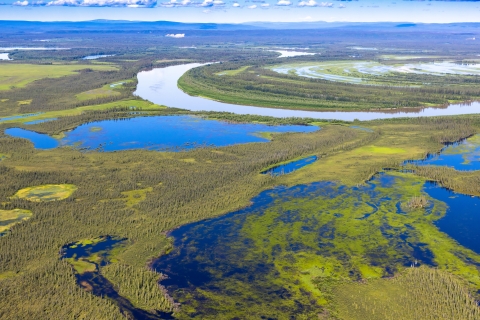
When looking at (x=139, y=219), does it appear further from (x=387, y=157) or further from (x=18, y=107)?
(x=18, y=107)

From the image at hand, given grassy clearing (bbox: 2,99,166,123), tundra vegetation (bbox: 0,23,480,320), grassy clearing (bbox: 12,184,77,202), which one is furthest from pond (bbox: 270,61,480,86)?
grassy clearing (bbox: 12,184,77,202)

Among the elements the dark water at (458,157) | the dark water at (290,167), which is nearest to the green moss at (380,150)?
the dark water at (458,157)

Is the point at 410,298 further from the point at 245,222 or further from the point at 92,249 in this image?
the point at 92,249

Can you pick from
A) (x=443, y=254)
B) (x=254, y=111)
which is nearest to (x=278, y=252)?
(x=443, y=254)

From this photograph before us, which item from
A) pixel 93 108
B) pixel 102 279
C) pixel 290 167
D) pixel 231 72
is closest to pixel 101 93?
pixel 93 108

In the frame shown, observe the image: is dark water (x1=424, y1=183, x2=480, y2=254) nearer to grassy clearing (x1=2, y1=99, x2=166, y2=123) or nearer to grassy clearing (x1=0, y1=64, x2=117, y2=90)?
grassy clearing (x1=2, y1=99, x2=166, y2=123)
